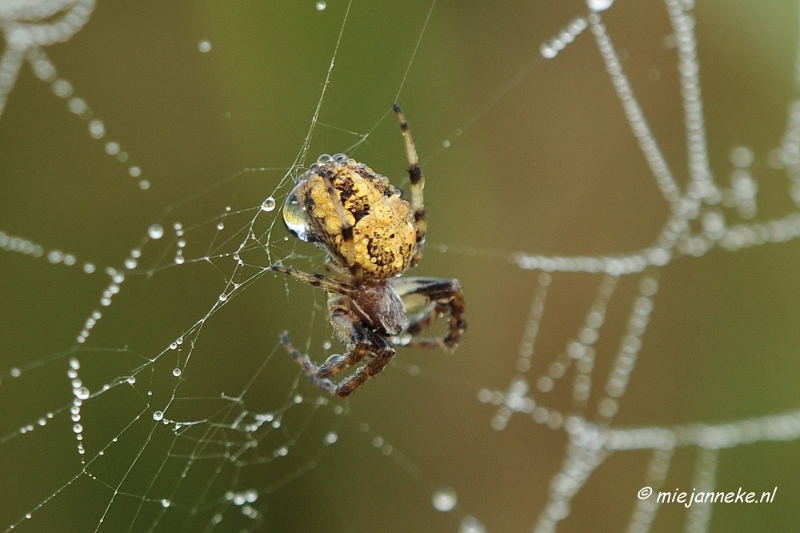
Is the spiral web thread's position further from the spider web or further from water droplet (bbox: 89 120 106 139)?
water droplet (bbox: 89 120 106 139)

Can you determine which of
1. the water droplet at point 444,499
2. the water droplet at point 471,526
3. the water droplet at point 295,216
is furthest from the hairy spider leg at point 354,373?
the water droplet at point 471,526

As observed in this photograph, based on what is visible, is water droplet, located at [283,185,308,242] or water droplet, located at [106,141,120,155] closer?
water droplet, located at [283,185,308,242]

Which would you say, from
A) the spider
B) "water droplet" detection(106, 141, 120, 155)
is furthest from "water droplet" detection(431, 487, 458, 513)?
"water droplet" detection(106, 141, 120, 155)

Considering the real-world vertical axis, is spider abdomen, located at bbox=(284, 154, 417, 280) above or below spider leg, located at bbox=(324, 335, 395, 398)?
above

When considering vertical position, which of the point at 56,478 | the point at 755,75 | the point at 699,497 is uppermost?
the point at 56,478

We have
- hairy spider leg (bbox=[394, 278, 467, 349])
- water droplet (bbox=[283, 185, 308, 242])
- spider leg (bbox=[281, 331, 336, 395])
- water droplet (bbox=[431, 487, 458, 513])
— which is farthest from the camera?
water droplet (bbox=[431, 487, 458, 513])

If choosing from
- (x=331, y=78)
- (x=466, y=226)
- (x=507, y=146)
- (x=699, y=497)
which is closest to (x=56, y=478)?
(x=331, y=78)

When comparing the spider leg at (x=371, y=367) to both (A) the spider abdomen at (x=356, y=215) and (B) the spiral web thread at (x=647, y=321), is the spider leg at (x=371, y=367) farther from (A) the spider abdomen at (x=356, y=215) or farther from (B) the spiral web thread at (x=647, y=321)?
(B) the spiral web thread at (x=647, y=321)

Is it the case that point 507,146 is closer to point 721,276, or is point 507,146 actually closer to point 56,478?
point 721,276
